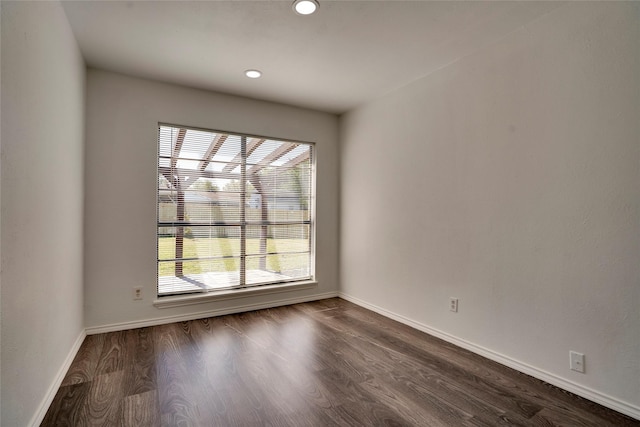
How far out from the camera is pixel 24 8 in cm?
149

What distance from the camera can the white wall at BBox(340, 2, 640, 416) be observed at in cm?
182

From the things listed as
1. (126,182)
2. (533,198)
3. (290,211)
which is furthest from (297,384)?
(126,182)

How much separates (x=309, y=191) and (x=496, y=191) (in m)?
2.31

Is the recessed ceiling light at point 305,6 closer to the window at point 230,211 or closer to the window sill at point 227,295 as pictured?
the window at point 230,211

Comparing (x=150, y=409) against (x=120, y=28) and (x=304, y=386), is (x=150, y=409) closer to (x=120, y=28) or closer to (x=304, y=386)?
(x=304, y=386)

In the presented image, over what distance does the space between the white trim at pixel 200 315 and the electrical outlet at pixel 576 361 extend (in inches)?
106

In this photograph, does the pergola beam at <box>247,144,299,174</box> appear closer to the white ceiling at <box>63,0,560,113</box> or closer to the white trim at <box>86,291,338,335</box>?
the white ceiling at <box>63,0,560,113</box>

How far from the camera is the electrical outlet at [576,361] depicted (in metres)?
1.97

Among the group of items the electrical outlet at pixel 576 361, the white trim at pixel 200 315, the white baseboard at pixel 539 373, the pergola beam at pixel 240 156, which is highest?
the pergola beam at pixel 240 156

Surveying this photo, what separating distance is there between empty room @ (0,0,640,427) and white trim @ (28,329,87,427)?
2cm

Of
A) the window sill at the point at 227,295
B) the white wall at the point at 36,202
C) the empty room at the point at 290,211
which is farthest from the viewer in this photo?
the window sill at the point at 227,295

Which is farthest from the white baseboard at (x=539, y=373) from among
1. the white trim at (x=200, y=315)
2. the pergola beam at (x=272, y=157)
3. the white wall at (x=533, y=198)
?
the pergola beam at (x=272, y=157)

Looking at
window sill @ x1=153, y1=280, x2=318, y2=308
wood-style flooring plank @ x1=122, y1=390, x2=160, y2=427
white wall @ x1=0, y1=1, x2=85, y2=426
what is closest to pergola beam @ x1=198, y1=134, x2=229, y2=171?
white wall @ x1=0, y1=1, x2=85, y2=426

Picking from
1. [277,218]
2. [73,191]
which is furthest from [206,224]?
[73,191]
